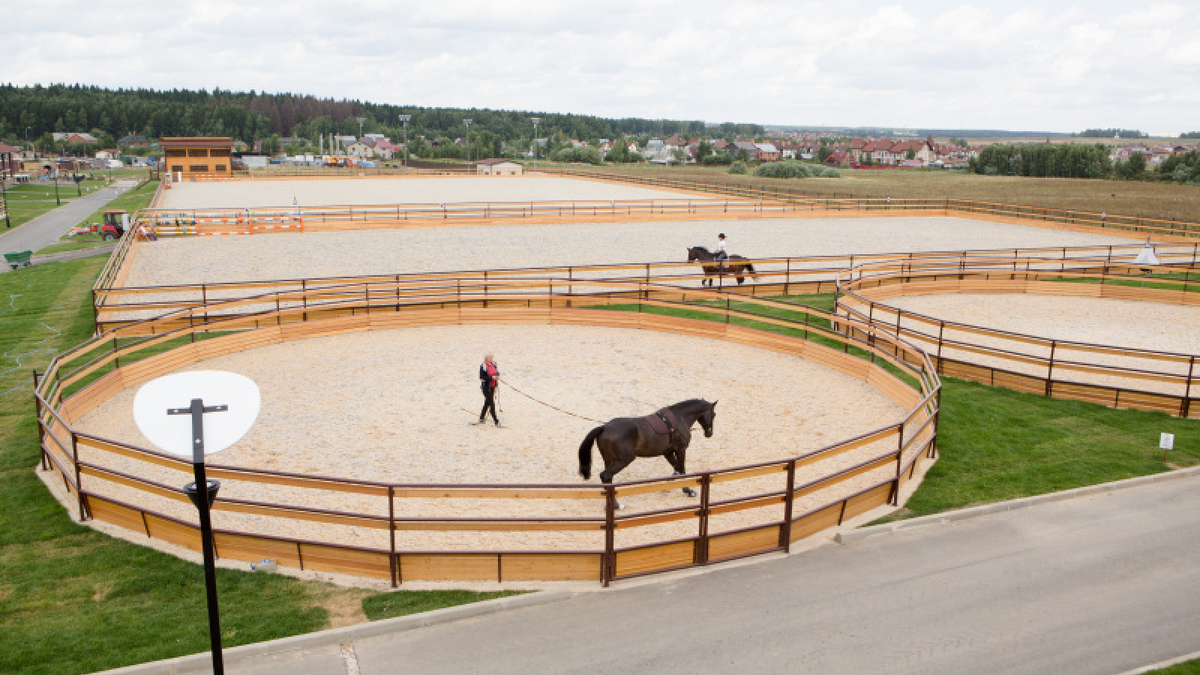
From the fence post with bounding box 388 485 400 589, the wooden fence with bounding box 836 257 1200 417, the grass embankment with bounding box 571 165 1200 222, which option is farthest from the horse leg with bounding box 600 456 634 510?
the grass embankment with bounding box 571 165 1200 222

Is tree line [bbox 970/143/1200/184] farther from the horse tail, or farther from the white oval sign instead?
the white oval sign

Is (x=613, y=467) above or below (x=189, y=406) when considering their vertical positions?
below

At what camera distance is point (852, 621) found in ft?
28.2

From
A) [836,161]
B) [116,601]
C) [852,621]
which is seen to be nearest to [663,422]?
[852,621]

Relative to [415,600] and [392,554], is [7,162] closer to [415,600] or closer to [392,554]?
[392,554]

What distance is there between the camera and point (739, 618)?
28.4 feet

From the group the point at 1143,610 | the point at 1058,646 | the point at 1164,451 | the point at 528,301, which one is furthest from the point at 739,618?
the point at 528,301

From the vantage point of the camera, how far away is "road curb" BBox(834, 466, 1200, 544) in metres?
10.6

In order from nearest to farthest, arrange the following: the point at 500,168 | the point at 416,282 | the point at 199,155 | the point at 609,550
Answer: the point at 609,550
the point at 416,282
the point at 199,155
the point at 500,168

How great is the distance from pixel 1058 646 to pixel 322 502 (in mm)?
8954

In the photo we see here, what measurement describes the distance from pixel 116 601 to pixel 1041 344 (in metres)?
17.8

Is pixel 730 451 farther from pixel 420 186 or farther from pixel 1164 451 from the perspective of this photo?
pixel 420 186

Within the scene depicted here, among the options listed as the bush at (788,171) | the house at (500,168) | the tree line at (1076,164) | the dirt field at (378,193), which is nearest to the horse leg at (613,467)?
the dirt field at (378,193)

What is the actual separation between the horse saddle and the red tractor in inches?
1710
